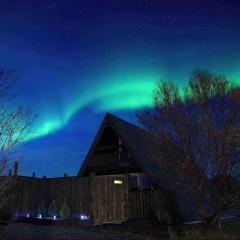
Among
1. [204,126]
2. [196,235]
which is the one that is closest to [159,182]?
[204,126]

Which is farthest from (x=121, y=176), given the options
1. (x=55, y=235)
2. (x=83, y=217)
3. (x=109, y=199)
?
(x=55, y=235)

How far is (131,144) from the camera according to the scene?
22375 mm

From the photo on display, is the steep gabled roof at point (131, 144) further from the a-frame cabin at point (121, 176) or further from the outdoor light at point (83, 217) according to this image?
the outdoor light at point (83, 217)

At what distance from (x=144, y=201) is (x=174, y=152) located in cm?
483

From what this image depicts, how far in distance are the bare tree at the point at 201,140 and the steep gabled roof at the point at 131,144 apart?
3360 millimetres

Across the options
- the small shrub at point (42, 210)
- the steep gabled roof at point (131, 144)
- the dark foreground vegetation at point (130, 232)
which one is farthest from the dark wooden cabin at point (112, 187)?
the dark foreground vegetation at point (130, 232)

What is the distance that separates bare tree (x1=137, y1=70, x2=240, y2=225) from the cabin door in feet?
13.9

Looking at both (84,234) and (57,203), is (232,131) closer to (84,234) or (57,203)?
(84,234)

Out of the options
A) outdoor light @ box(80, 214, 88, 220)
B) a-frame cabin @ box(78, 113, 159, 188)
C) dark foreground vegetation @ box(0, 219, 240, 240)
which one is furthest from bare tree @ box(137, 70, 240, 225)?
outdoor light @ box(80, 214, 88, 220)

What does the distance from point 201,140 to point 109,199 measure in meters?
7.57

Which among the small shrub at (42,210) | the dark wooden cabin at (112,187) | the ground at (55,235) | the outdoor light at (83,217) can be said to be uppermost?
the dark wooden cabin at (112,187)

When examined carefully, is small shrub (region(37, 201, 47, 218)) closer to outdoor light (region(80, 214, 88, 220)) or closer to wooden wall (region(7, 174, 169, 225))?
wooden wall (region(7, 174, 169, 225))

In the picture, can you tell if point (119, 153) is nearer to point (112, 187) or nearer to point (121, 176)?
point (121, 176)

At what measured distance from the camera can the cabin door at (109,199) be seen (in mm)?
21609
